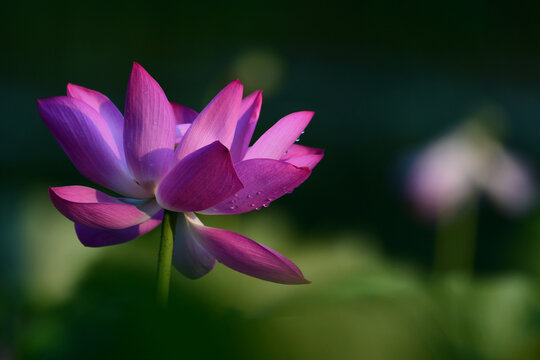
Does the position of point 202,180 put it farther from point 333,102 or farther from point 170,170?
point 333,102

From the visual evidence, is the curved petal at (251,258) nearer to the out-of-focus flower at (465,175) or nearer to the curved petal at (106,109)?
the curved petal at (106,109)

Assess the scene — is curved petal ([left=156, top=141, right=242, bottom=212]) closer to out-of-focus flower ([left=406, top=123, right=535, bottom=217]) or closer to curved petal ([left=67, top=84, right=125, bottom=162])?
curved petal ([left=67, top=84, right=125, bottom=162])

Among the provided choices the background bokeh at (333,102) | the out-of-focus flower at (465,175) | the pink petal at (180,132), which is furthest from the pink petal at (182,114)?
the out-of-focus flower at (465,175)

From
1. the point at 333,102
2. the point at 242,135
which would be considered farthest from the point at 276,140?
the point at 333,102

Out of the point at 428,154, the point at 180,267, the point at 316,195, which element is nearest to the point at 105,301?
the point at 180,267

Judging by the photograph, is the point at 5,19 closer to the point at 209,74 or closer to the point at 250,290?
the point at 209,74

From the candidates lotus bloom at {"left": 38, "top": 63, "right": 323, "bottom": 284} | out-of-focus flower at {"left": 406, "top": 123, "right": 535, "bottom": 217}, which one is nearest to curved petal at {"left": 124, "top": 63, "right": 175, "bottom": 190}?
lotus bloom at {"left": 38, "top": 63, "right": 323, "bottom": 284}

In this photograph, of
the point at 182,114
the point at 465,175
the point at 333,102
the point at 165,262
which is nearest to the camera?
the point at 165,262
